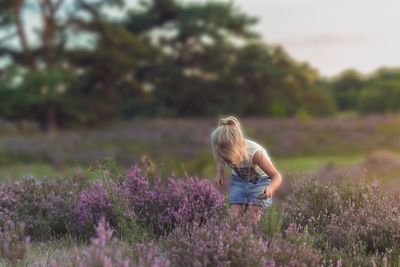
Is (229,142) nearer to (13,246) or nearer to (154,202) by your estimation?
(154,202)

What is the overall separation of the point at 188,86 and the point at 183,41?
301 centimetres

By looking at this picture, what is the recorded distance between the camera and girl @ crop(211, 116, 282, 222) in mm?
5863

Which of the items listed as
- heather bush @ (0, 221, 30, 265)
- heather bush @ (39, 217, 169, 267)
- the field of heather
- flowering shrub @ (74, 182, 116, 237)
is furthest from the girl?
heather bush @ (0, 221, 30, 265)

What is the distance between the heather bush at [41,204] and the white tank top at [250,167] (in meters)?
1.45

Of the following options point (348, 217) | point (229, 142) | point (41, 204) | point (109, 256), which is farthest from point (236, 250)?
point (41, 204)

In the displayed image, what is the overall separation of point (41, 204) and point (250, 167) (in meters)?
1.83

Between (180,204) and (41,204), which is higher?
(180,204)

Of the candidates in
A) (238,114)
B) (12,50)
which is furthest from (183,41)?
(12,50)

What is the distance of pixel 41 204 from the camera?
6.29 m

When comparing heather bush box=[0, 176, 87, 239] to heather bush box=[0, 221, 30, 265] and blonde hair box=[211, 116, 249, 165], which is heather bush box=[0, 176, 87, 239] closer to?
heather bush box=[0, 221, 30, 265]

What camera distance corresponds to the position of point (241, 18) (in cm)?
4050

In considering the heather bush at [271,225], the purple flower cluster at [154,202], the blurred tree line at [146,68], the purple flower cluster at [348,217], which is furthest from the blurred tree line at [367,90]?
the heather bush at [271,225]

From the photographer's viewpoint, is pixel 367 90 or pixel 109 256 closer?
pixel 109 256

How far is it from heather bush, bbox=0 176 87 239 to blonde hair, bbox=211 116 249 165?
1.35 meters
